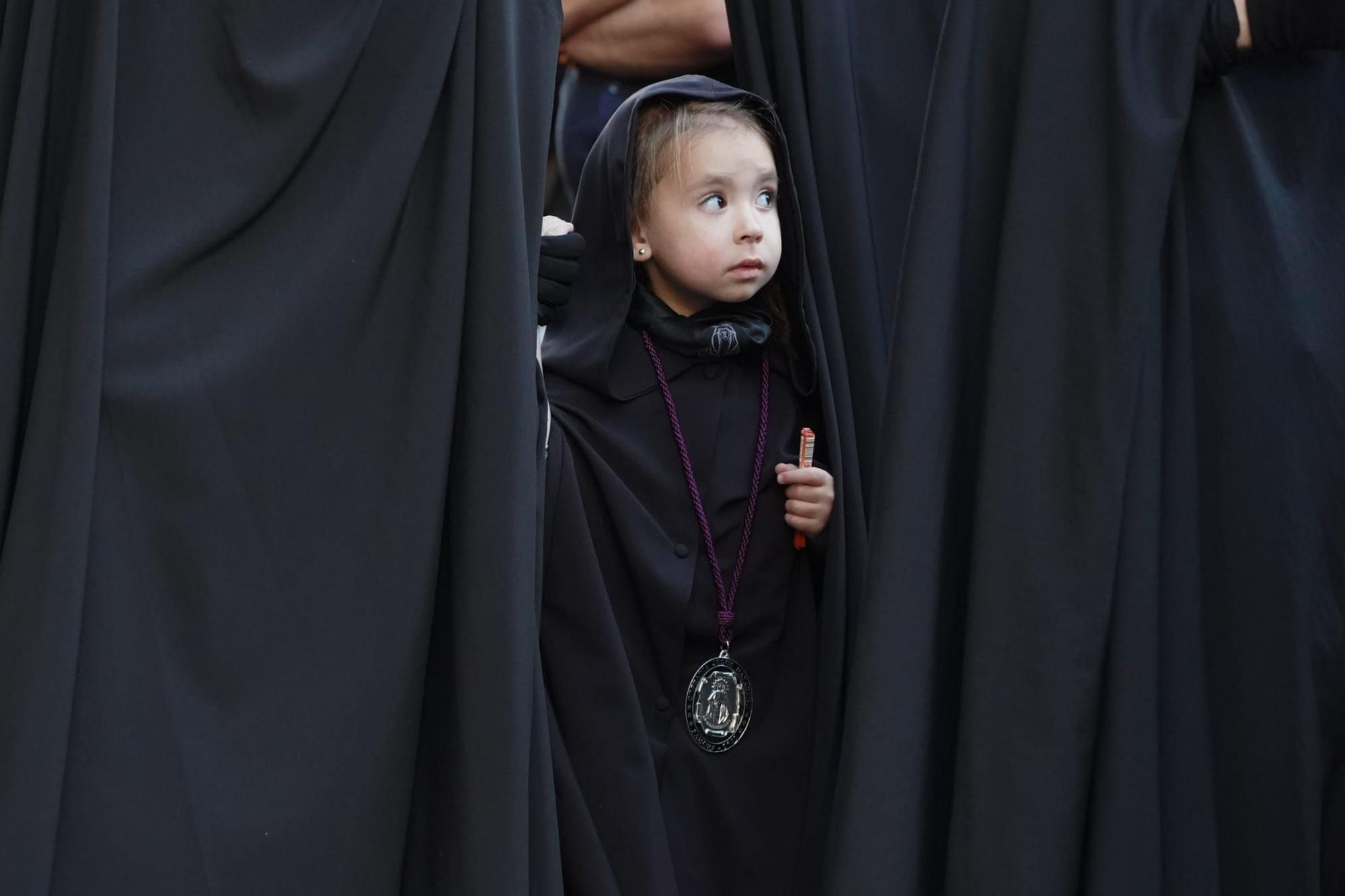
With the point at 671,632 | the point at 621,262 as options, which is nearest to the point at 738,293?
the point at 621,262

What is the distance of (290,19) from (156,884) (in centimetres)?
90

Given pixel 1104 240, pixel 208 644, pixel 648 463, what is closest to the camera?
pixel 208 644

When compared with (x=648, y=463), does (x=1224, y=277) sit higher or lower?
higher

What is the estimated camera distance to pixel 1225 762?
171 cm

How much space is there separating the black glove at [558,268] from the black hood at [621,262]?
7 cm

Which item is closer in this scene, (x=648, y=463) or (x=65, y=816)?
(x=65, y=816)

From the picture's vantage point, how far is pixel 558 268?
2.18 m

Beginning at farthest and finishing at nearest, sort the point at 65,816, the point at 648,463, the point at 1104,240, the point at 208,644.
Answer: the point at 648,463, the point at 1104,240, the point at 208,644, the point at 65,816

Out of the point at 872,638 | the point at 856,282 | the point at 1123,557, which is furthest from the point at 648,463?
the point at 1123,557

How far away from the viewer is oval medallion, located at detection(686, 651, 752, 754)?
7.16 feet

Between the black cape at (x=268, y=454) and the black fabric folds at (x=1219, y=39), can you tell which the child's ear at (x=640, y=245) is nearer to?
the black cape at (x=268, y=454)

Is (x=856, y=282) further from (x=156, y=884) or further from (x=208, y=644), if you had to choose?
(x=156, y=884)

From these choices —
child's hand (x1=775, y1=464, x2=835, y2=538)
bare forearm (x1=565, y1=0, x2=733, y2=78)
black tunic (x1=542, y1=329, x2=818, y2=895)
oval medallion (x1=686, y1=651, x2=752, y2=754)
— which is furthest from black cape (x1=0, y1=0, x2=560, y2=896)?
bare forearm (x1=565, y1=0, x2=733, y2=78)

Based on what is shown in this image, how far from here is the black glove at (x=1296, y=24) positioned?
5.55 ft
